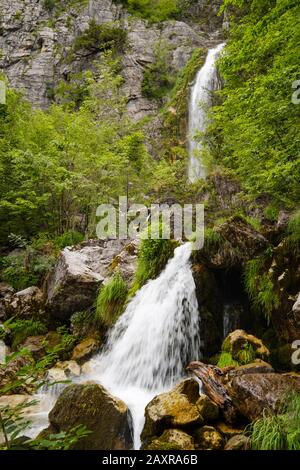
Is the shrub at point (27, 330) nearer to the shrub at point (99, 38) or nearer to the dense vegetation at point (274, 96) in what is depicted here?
the dense vegetation at point (274, 96)

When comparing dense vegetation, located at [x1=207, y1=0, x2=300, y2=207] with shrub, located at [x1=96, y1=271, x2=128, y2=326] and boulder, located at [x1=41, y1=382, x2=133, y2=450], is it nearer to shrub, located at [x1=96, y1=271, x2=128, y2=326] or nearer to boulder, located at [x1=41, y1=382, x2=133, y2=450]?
shrub, located at [x1=96, y1=271, x2=128, y2=326]

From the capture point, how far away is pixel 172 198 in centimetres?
1447

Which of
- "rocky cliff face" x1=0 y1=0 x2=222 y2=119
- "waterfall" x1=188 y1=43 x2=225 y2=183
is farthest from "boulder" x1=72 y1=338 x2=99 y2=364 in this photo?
"rocky cliff face" x1=0 y1=0 x2=222 y2=119

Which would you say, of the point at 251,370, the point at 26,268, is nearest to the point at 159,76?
the point at 26,268

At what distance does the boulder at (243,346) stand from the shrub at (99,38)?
30841 mm

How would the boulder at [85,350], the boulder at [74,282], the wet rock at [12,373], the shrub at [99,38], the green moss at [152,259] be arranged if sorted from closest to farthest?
the wet rock at [12,373] → the boulder at [85,350] → the green moss at [152,259] → the boulder at [74,282] → the shrub at [99,38]

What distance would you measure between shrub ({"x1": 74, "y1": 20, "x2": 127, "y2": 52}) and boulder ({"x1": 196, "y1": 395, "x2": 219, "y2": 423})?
32222 mm

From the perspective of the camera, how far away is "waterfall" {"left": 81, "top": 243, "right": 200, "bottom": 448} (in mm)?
6484

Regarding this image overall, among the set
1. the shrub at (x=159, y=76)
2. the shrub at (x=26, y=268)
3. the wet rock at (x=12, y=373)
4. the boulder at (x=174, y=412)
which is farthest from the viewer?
the shrub at (x=159, y=76)

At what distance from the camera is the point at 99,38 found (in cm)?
3155

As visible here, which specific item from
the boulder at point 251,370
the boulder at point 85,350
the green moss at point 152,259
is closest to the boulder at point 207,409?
the boulder at point 251,370

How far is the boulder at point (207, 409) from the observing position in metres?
4.45
